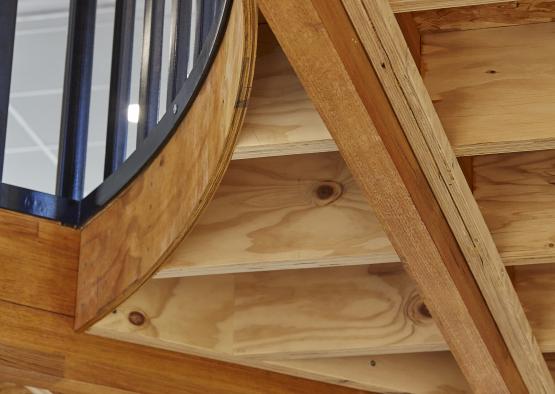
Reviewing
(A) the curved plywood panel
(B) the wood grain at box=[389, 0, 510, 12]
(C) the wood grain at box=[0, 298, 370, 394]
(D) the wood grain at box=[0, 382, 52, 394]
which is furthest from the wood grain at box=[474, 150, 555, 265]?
(D) the wood grain at box=[0, 382, 52, 394]

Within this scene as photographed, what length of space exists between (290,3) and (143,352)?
1.28 m

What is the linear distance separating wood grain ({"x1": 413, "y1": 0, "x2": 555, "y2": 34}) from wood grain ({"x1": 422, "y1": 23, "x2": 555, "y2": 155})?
1 centimetres

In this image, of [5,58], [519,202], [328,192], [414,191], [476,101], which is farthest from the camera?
[5,58]

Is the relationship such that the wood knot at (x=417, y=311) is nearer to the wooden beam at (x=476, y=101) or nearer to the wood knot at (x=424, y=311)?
the wood knot at (x=424, y=311)

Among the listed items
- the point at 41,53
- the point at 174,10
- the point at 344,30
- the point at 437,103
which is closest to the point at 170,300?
the point at 174,10

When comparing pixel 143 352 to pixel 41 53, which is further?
pixel 41 53

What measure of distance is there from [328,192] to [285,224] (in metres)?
0.11

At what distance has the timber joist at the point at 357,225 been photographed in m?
1.95

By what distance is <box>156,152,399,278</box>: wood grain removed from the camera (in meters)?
2.53

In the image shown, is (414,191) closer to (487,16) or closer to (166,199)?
(487,16)

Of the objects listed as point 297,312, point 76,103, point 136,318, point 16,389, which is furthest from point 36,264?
point 297,312

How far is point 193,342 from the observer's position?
276 centimetres

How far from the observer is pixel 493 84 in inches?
86.6

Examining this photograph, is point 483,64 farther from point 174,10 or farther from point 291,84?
point 174,10
